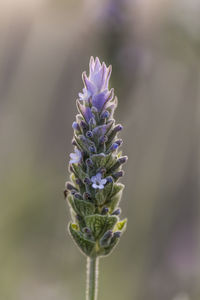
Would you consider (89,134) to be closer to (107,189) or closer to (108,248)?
(107,189)

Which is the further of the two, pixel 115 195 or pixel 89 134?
pixel 115 195

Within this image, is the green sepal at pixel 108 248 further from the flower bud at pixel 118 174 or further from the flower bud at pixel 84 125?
the flower bud at pixel 84 125

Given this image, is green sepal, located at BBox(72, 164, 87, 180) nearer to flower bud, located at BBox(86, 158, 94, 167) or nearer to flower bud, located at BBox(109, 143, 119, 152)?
flower bud, located at BBox(86, 158, 94, 167)

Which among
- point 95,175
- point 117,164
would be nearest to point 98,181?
point 95,175

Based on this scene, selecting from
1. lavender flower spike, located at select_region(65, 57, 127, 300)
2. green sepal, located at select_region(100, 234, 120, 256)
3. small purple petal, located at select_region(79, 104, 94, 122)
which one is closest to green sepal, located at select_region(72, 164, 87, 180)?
lavender flower spike, located at select_region(65, 57, 127, 300)
